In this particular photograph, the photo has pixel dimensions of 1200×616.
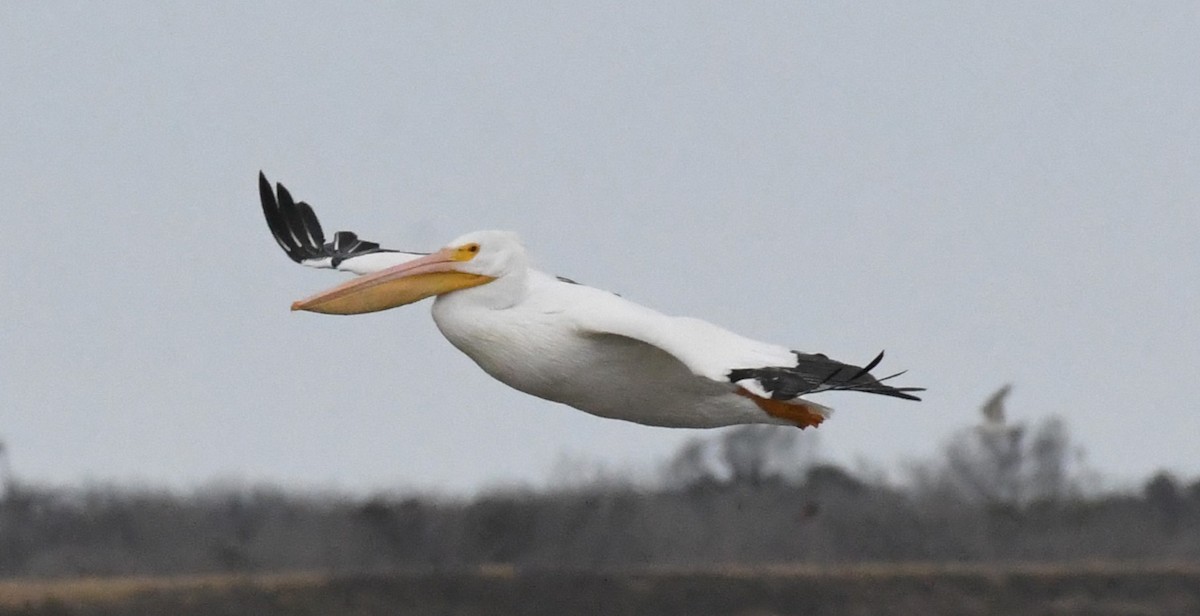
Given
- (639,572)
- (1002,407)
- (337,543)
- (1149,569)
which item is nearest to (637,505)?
(639,572)

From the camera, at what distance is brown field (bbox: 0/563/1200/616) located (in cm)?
1819

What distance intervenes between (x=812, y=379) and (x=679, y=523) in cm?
1031

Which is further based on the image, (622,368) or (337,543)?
(337,543)

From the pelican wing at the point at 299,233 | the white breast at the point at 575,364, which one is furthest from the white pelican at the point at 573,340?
the pelican wing at the point at 299,233

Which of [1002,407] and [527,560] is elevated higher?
[1002,407]

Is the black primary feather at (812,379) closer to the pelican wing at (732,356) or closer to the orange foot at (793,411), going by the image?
the pelican wing at (732,356)

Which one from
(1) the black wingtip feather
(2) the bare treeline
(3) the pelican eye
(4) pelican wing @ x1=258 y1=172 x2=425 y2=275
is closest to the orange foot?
(3) the pelican eye

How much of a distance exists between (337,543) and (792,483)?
4726 mm

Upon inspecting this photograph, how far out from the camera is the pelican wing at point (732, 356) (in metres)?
8.29

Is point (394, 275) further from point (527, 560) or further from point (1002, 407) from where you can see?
point (1002, 407)

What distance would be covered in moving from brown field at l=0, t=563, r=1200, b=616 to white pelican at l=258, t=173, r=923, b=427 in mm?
9249

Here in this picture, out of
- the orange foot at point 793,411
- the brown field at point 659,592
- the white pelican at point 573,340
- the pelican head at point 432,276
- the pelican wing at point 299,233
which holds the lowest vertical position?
the brown field at point 659,592

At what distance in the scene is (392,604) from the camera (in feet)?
60.9

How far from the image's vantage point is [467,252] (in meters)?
9.26
